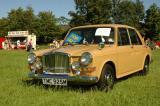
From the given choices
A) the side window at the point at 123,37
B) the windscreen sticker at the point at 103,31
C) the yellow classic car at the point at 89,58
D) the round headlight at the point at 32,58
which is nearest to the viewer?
the yellow classic car at the point at 89,58

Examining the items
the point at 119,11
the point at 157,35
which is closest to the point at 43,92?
the point at 157,35

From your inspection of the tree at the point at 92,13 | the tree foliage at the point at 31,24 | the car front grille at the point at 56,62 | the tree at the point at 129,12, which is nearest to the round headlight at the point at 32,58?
the car front grille at the point at 56,62

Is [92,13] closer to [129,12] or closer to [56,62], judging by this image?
[129,12]

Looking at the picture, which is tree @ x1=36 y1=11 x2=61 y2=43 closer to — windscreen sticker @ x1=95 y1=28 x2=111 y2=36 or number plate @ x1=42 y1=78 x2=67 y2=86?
windscreen sticker @ x1=95 y1=28 x2=111 y2=36

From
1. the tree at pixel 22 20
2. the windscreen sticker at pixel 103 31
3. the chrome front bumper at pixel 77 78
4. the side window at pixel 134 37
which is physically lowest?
the chrome front bumper at pixel 77 78

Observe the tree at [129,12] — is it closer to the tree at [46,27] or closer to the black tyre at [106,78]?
the tree at [46,27]

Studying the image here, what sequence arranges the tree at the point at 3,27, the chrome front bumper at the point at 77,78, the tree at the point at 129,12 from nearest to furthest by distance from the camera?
the chrome front bumper at the point at 77,78
the tree at the point at 3,27
the tree at the point at 129,12

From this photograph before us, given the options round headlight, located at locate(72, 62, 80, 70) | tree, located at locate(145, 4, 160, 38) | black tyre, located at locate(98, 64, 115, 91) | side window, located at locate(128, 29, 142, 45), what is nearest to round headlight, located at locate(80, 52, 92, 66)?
round headlight, located at locate(72, 62, 80, 70)

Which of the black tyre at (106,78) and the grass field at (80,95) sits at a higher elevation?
the black tyre at (106,78)

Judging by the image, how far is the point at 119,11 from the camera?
278ft

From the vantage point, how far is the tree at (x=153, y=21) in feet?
240

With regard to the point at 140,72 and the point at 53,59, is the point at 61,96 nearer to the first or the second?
the point at 53,59

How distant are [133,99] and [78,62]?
58.8 inches

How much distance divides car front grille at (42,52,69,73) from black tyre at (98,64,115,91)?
2.69ft
